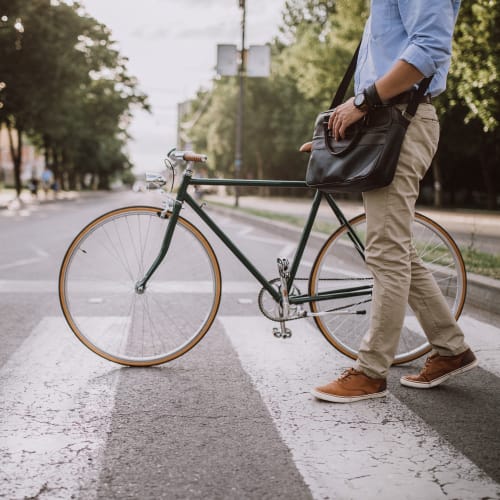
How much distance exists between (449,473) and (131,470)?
1115 millimetres

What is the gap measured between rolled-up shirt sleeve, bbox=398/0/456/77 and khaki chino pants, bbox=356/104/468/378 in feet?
0.90

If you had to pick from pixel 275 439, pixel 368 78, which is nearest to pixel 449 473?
pixel 275 439

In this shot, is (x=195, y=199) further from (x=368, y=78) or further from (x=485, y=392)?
(x=485, y=392)

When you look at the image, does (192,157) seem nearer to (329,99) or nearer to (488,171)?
(329,99)

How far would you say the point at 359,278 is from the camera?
13.7ft

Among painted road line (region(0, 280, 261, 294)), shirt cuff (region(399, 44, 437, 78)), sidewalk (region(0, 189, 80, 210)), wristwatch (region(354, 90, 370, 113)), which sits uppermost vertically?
shirt cuff (region(399, 44, 437, 78))

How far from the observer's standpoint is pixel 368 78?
343 centimetres

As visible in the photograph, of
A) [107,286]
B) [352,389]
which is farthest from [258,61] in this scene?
[352,389]

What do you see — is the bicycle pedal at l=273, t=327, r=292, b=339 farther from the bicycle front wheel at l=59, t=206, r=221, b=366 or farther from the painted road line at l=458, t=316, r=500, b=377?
the painted road line at l=458, t=316, r=500, b=377

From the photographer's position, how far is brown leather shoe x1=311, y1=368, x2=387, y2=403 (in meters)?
3.46

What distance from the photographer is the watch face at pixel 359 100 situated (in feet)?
10.7

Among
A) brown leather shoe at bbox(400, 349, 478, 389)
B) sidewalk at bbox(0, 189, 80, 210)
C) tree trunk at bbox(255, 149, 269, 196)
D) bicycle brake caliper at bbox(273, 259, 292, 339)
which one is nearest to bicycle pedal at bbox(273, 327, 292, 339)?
bicycle brake caliper at bbox(273, 259, 292, 339)

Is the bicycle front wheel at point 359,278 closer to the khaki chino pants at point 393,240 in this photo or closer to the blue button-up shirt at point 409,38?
the khaki chino pants at point 393,240

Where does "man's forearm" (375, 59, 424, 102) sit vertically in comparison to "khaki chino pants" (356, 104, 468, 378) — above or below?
above
